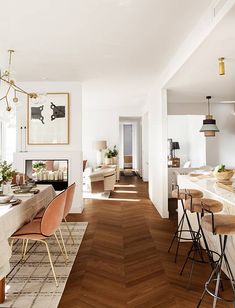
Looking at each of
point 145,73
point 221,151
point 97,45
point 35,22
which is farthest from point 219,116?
point 35,22

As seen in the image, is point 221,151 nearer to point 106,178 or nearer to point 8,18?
point 106,178

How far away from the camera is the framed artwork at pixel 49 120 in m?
5.11

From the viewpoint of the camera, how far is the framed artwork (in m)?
5.11

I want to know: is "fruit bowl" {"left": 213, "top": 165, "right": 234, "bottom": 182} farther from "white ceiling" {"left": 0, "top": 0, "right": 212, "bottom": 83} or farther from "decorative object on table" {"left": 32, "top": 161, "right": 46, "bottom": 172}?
"decorative object on table" {"left": 32, "top": 161, "right": 46, "bottom": 172}

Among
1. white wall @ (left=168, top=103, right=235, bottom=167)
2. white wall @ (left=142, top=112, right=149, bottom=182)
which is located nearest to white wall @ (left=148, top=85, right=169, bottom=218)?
white wall @ (left=168, top=103, right=235, bottom=167)

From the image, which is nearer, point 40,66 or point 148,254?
point 148,254

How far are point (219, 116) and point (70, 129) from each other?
13.1 ft

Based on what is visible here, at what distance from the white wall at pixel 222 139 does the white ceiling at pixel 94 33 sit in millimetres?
2920

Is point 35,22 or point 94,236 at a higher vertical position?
point 35,22

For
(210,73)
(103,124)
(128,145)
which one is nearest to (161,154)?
(210,73)

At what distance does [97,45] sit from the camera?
3314mm

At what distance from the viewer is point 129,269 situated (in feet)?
8.87

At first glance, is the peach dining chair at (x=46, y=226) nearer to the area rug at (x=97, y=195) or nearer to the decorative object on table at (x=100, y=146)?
the area rug at (x=97, y=195)

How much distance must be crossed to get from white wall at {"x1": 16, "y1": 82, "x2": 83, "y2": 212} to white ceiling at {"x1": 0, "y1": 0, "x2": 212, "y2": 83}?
2.21 feet
